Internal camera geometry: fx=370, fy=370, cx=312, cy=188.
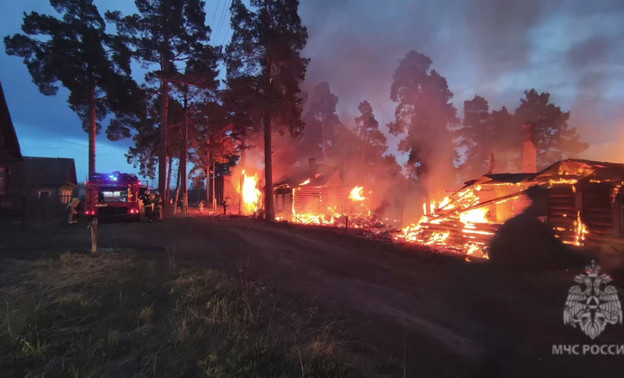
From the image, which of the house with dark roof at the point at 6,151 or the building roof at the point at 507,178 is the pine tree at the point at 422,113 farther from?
the house with dark roof at the point at 6,151

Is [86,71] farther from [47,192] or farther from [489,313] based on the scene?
[489,313]

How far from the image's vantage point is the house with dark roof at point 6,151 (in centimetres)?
2212

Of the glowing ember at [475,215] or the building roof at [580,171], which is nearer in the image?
the building roof at [580,171]

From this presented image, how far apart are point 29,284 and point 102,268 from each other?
1.56m

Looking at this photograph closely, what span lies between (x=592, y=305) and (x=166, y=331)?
23.0ft

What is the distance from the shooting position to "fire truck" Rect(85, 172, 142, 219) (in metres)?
19.4

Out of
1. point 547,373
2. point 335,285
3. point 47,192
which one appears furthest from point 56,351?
point 47,192

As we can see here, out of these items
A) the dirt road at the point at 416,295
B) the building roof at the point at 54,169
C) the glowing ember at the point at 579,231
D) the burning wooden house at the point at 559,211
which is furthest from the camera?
the building roof at the point at 54,169

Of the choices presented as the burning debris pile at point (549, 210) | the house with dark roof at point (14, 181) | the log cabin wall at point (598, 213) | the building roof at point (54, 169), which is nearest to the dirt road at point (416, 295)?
the burning debris pile at point (549, 210)

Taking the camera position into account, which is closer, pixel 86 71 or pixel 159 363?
pixel 159 363

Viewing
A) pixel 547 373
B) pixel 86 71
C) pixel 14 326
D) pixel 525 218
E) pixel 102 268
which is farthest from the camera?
pixel 86 71

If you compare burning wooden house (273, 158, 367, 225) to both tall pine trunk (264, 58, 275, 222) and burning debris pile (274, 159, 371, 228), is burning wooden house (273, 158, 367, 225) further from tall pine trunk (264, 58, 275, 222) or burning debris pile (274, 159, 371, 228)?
tall pine trunk (264, 58, 275, 222)

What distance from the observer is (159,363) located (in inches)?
149

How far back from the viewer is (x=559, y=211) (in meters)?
12.0
